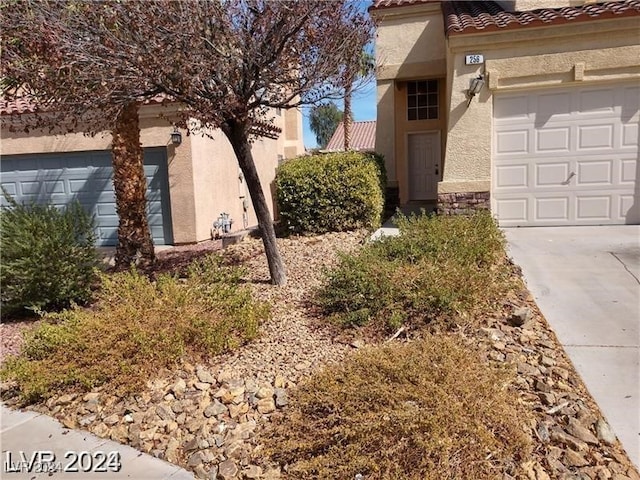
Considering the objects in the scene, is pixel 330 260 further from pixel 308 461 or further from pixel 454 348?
pixel 308 461

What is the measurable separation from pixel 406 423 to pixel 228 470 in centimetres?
122

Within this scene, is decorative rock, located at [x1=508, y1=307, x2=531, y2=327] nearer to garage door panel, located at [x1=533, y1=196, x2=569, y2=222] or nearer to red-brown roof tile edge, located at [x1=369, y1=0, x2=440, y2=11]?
garage door panel, located at [x1=533, y1=196, x2=569, y2=222]

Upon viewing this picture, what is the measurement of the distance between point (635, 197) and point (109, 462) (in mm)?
9530

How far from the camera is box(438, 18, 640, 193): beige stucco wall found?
28.2 ft

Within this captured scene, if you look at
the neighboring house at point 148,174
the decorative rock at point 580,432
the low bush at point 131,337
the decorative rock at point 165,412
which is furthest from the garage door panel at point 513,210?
the decorative rock at point 165,412

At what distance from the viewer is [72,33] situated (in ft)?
15.8

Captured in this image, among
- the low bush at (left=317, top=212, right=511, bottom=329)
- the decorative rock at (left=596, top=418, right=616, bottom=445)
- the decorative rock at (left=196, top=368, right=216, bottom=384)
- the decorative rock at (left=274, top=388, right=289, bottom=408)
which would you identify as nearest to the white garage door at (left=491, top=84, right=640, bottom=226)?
Answer: the low bush at (left=317, top=212, right=511, bottom=329)

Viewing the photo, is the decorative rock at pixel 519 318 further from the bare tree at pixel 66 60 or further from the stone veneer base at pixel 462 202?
the stone veneer base at pixel 462 202

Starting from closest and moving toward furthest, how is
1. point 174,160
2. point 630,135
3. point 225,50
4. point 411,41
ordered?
point 225,50 → point 630,135 → point 174,160 → point 411,41

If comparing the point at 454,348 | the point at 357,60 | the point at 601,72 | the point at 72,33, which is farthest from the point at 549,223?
the point at 72,33

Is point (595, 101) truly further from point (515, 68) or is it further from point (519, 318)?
point (519, 318)

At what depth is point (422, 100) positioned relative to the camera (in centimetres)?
1326

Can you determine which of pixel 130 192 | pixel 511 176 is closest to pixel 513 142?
pixel 511 176

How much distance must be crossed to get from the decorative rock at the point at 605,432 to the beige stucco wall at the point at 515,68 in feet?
22.0
